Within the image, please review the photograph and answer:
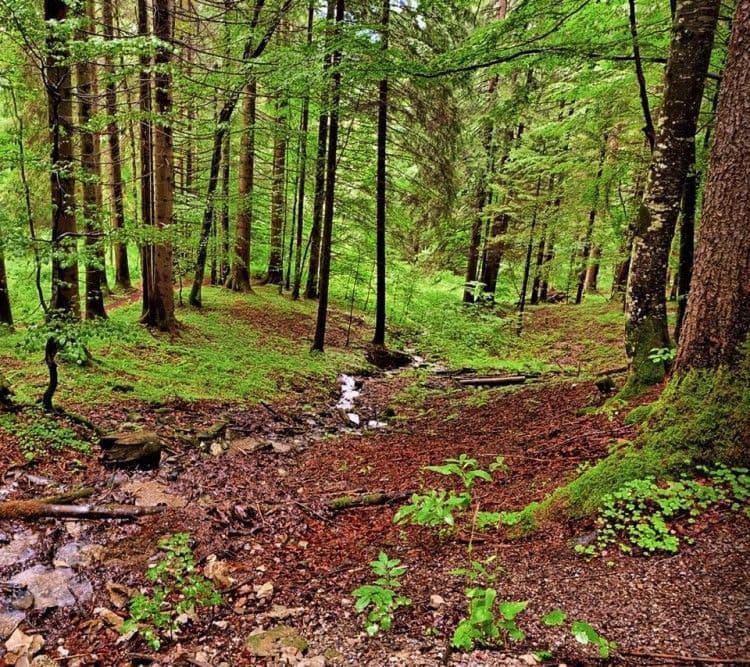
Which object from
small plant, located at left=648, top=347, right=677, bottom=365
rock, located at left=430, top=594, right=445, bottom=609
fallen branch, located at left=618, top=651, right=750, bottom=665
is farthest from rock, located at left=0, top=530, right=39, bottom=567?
small plant, located at left=648, top=347, right=677, bottom=365

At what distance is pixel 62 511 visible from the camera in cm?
412

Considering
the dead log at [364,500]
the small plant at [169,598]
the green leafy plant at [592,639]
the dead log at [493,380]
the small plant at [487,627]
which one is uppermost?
the green leafy plant at [592,639]

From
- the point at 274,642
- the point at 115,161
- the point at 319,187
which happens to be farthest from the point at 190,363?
the point at 319,187

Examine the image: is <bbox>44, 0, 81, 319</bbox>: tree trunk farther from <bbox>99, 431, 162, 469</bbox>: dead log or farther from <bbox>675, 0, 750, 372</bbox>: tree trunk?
<bbox>675, 0, 750, 372</bbox>: tree trunk

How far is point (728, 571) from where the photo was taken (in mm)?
2635

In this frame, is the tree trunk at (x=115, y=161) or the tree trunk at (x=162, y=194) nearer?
the tree trunk at (x=115, y=161)

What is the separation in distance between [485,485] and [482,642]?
7.72 feet

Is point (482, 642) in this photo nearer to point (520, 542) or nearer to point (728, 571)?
point (520, 542)

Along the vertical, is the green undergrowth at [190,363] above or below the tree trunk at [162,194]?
below

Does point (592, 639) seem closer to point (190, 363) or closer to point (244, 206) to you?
point (190, 363)

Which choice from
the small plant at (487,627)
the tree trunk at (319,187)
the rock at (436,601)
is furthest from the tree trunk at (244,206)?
the small plant at (487,627)

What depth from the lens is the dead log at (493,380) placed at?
1027 centimetres

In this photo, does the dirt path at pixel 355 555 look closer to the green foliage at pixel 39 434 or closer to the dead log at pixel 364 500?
the dead log at pixel 364 500

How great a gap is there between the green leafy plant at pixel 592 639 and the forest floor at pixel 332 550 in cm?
5
